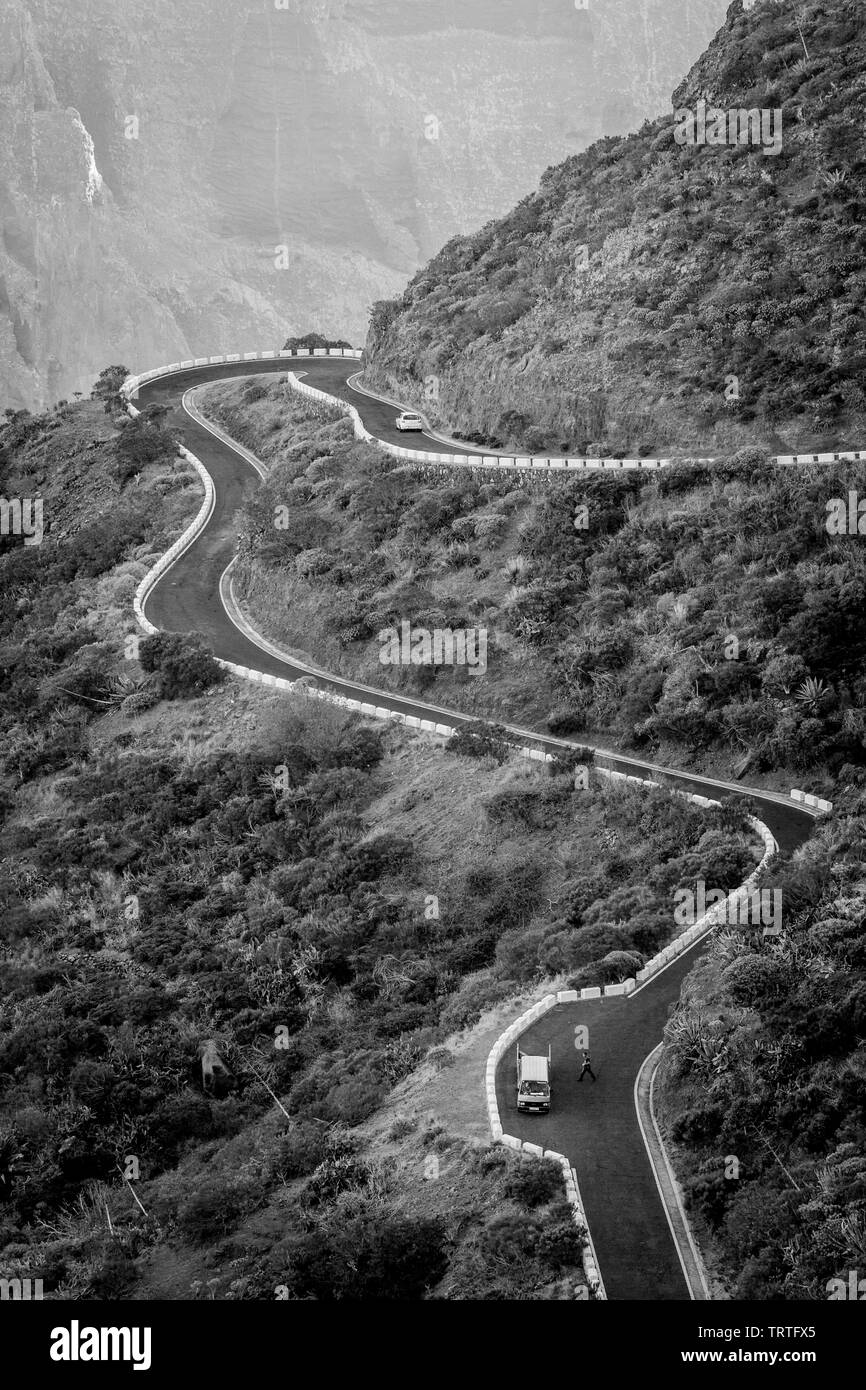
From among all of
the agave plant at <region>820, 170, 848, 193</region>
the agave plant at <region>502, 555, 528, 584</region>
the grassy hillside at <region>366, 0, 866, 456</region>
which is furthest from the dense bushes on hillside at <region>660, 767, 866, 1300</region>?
the agave plant at <region>820, 170, 848, 193</region>

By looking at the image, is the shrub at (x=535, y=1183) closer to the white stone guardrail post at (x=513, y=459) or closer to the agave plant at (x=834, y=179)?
the white stone guardrail post at (x=513, y=459)

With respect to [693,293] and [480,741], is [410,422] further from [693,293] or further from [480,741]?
[480,741]

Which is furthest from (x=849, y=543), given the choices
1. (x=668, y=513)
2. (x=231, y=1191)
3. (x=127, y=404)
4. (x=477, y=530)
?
(x=127, y=404)

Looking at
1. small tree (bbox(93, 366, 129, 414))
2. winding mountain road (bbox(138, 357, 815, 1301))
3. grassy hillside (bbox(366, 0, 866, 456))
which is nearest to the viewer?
winding mountain road (bbox(138, 357, 815, 1301))

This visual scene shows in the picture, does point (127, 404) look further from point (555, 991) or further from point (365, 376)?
point (555, 991)

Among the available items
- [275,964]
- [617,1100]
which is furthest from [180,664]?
[617,1100]

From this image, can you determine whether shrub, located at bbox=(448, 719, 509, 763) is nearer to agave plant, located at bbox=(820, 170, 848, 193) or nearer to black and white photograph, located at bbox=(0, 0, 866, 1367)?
black and white photograph, located at bbox=(0, 0, 866, 1367)
